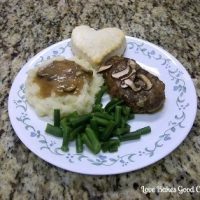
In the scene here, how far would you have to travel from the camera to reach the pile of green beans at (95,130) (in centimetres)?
112

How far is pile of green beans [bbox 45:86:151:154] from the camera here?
112 centimetres

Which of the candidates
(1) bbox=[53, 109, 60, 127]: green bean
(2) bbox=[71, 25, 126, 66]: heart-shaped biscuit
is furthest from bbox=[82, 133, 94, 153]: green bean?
(2) bbox=[71, 25, 126, 66]: heart-shaped biscuit

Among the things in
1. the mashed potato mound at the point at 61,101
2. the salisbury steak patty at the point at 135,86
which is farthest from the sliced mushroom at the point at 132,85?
the mashed potato mound at the point at 61,101

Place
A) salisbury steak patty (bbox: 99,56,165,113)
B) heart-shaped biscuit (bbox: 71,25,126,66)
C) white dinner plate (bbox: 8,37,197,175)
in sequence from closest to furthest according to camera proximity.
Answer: white dinner plate (bbox: 8,37,197,175) → salisbury steak patty (bbox: 99,56,165,113) → heart-shaped biscuit (bbox: 71,25,126,66)

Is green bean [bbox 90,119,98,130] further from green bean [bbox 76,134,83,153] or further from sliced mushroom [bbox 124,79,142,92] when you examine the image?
sliced mushroom [bbox 124,79,142,92]

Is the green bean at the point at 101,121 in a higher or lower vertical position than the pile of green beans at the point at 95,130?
higher

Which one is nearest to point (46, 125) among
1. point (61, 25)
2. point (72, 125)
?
point (72, 125)

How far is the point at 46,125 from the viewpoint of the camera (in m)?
1.19

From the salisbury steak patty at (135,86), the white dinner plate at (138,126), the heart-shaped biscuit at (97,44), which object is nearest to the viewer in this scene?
the white dinner plate at (138,126)

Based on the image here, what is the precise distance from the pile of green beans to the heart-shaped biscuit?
27cm

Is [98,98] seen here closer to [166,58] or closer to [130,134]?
[130,134]

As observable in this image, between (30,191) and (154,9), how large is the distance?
115 cm

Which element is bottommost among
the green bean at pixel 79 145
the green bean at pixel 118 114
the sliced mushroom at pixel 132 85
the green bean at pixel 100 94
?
the green bean at pixel 79 145

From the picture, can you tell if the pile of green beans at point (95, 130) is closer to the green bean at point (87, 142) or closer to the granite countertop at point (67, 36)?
the green bean at point (87, 142)
